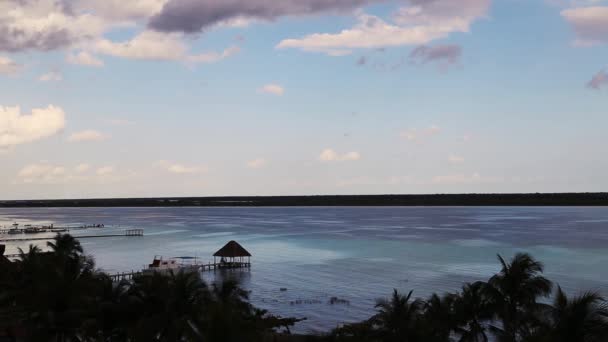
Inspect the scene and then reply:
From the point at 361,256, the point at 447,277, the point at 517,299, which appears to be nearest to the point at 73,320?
the point at 517,299

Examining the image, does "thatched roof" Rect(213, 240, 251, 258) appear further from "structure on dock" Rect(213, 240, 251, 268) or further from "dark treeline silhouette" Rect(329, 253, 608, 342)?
"dark treeline silhouette" Rect(329, 253, 608, 342)

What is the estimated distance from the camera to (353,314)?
54062 mm

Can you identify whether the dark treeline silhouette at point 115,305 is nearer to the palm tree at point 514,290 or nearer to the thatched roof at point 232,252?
the palm tree at point 514,290

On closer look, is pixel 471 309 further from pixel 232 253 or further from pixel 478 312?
pixel 232 253

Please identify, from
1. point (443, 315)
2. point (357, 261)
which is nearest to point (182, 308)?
point (443, 315)

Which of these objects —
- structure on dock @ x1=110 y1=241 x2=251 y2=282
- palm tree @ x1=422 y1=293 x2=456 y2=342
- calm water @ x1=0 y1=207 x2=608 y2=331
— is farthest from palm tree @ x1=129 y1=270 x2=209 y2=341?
structure on dock @ x1=110 y1=241 x2=251 y2=282

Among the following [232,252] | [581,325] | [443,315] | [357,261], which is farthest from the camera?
[357,261]

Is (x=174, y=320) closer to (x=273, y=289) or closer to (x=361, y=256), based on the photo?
(x=273, y=289)

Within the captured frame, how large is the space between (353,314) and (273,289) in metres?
17.1

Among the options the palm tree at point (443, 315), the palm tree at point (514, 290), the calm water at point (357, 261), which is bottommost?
the calm water at point (357, 261)

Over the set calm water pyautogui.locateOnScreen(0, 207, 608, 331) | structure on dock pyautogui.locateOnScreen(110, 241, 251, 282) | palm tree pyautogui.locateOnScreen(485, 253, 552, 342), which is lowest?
calm water pyautogui.locateOnScreen(0, 207, 608, 331)

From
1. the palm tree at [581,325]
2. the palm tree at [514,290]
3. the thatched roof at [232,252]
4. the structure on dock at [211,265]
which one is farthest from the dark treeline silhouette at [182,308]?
the thatched roof at [232,252]

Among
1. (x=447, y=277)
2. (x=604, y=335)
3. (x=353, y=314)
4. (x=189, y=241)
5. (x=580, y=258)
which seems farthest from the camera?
(x=189, y=241)

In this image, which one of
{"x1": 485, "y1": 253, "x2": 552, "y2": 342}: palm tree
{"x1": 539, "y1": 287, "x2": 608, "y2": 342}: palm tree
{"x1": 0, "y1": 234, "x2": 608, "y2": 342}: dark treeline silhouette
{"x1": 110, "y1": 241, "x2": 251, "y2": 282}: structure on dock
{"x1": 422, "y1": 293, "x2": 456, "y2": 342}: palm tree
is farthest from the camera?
{"x1": 110, "y1": 241, "x2": 251, "y2": 282}: structure on dock
